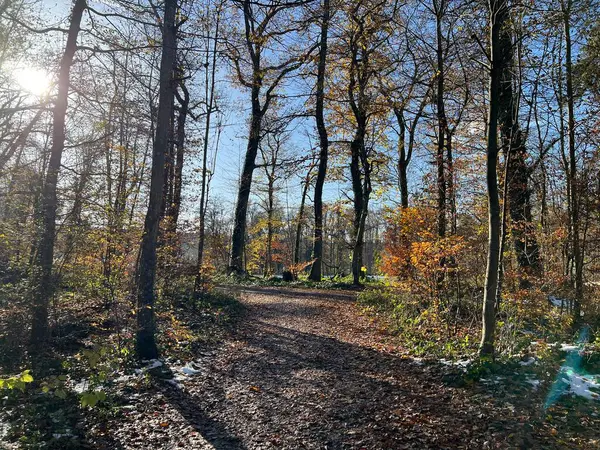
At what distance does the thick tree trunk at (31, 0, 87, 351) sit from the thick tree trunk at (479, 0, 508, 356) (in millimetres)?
7078

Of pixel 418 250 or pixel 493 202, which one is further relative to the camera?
pixel 418 250

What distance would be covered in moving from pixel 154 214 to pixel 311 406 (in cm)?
384

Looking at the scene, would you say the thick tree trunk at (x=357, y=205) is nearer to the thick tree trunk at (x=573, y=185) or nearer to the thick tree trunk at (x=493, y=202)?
the thick tree trunk at (x=573, y=185)

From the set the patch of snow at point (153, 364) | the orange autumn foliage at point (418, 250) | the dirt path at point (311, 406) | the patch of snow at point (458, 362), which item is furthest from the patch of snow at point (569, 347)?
the patch of snow at point (153, 364)

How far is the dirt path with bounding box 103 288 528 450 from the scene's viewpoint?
4.00m

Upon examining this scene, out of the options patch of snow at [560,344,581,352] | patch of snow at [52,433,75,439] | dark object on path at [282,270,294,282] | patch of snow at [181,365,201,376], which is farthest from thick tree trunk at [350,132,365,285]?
patch of snow at [52,433,75,439]

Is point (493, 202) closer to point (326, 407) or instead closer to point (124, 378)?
point (326, 407)

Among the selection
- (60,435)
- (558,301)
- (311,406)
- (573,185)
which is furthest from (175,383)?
(573,185)

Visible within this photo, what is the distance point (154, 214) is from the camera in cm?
636

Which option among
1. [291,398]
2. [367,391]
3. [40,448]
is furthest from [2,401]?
[367,391]

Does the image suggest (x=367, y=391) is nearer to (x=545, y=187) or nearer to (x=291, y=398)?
(x=291, y=398)

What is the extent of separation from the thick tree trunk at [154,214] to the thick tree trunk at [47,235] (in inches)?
65.9

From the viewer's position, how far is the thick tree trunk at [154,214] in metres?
6.29

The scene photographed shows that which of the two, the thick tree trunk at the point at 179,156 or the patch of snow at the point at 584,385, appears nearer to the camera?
the patch of snow at the point at 584,385
